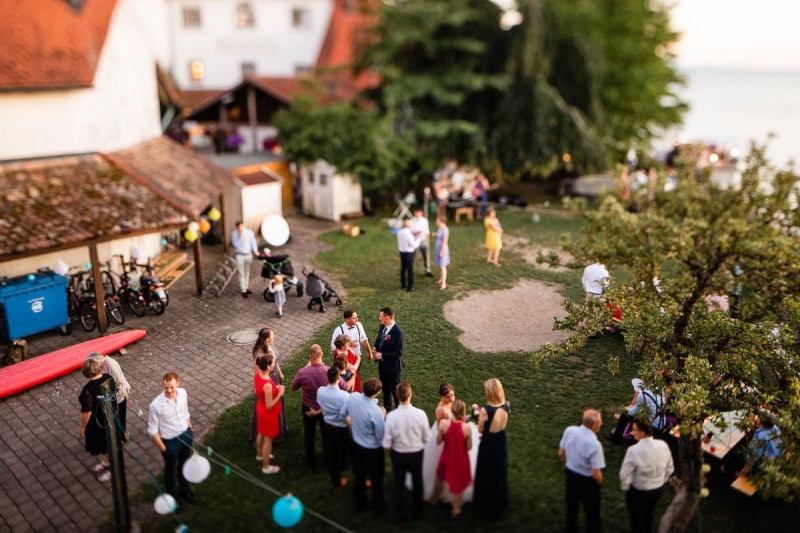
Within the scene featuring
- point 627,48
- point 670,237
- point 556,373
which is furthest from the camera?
point 627,48

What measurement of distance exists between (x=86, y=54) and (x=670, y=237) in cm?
1533

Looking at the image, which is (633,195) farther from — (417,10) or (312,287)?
(417,10)

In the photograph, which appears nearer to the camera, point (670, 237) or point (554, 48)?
point (670, 237)

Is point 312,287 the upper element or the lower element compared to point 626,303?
lower

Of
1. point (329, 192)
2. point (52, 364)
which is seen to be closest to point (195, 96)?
point (329, 192)

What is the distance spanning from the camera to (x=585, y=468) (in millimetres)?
7445

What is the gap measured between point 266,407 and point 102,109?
40.2 ft

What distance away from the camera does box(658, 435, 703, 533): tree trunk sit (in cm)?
790

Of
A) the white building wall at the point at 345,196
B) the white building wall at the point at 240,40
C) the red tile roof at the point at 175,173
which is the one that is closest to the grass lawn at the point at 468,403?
the red tile roof at the point at 175,173

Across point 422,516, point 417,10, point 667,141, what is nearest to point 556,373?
point 422,516

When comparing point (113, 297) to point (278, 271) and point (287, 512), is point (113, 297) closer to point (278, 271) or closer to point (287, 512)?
point (278, 271)

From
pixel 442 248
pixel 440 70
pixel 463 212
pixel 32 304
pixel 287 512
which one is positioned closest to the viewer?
pixel 287 512

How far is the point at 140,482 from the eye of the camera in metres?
9.08

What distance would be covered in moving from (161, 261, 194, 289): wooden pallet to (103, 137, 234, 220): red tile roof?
5.80ft
